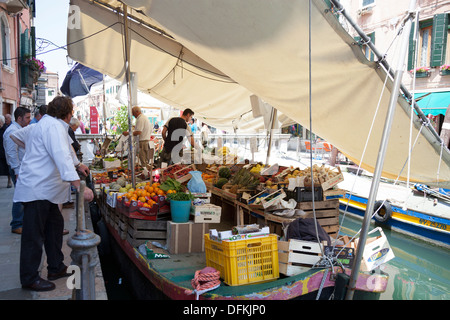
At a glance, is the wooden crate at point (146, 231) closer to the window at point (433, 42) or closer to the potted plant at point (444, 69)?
the window at point (433, 42)

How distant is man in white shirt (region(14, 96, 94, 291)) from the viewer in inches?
136

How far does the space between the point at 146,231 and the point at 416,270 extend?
6.10 m

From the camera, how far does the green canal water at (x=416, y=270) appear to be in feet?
22.5

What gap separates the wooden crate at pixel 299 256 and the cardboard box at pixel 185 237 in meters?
1.46

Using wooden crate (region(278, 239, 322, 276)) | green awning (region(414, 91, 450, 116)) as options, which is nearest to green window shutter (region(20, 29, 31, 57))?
wooden crate (region(278, 239, 322, 276))

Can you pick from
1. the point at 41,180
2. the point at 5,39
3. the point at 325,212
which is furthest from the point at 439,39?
the point at 5,39

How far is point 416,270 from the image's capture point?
7.93m

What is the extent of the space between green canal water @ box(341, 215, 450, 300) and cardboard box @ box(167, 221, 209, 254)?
3926 mm

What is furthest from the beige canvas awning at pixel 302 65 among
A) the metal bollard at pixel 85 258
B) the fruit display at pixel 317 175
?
the metal bollard at pixel 85 258

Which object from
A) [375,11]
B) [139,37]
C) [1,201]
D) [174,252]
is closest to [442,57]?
[375,11]

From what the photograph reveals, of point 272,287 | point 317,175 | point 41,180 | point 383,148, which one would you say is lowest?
point 272,287

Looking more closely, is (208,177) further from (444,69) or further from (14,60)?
(444,69)
